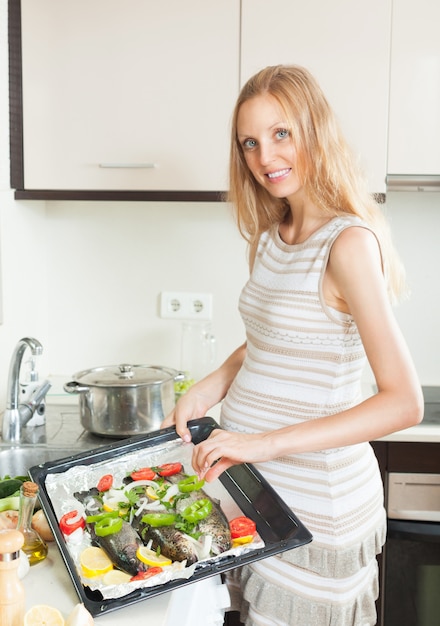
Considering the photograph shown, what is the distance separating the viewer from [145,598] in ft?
3.01

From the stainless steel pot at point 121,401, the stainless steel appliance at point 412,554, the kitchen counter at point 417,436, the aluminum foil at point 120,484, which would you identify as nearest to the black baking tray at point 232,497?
the aluminum foil at point 120,484

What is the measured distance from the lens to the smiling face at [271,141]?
1343 millimetres

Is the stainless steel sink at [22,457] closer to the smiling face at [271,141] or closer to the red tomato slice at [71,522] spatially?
the red tomato slice at [71,522]

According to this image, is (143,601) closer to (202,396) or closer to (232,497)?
(232,497)

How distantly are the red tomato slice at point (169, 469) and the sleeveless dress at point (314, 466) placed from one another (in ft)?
0.60

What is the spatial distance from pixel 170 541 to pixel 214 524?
87 mm

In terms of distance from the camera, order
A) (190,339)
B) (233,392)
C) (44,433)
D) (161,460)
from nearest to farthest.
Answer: (161,460) → (233,392) → (44,433) → (190,339)

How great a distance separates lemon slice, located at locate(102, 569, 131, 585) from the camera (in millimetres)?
953

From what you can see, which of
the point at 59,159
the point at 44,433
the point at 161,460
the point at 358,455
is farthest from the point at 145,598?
the point at 59,159

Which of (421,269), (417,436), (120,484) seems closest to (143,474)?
(120,484)

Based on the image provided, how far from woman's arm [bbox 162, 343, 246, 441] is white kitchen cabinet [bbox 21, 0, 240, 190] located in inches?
25.5

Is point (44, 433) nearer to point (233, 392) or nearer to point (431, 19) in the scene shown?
point (233, 392)

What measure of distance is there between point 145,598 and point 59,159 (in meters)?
1.46

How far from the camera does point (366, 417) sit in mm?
1160
